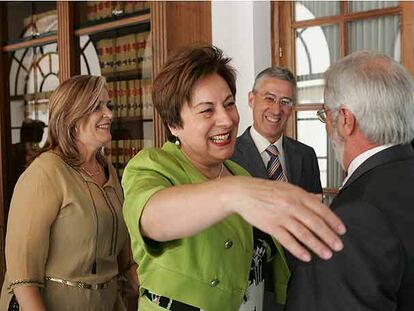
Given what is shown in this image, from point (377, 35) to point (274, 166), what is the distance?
90 centimetres

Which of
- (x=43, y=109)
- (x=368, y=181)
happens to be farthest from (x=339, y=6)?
(x=43, y=109)

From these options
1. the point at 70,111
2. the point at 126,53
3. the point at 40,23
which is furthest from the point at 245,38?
the point at 40,23

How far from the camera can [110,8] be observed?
3.75 m

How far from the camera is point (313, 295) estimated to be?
1.26 metres

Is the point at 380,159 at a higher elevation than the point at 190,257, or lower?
higher

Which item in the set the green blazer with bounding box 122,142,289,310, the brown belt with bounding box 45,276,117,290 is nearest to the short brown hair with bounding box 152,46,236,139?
the green blazer with bounding box 122,142,289,310

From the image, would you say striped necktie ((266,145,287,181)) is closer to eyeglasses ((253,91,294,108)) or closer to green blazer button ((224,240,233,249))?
eyeglasses ((253,91,294,108))

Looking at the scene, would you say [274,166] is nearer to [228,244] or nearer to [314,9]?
[314,9]

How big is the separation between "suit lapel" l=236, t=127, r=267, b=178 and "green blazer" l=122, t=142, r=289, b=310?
1.19 metres

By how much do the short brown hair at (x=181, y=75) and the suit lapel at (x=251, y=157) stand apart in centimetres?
121

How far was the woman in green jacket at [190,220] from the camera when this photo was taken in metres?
1.18

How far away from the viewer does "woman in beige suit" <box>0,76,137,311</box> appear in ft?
6.56

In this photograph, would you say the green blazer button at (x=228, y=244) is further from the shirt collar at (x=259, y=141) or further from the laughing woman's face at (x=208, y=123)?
the shirt collar at (x=259, y=141)

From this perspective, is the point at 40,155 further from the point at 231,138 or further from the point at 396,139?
the point at 396,139
